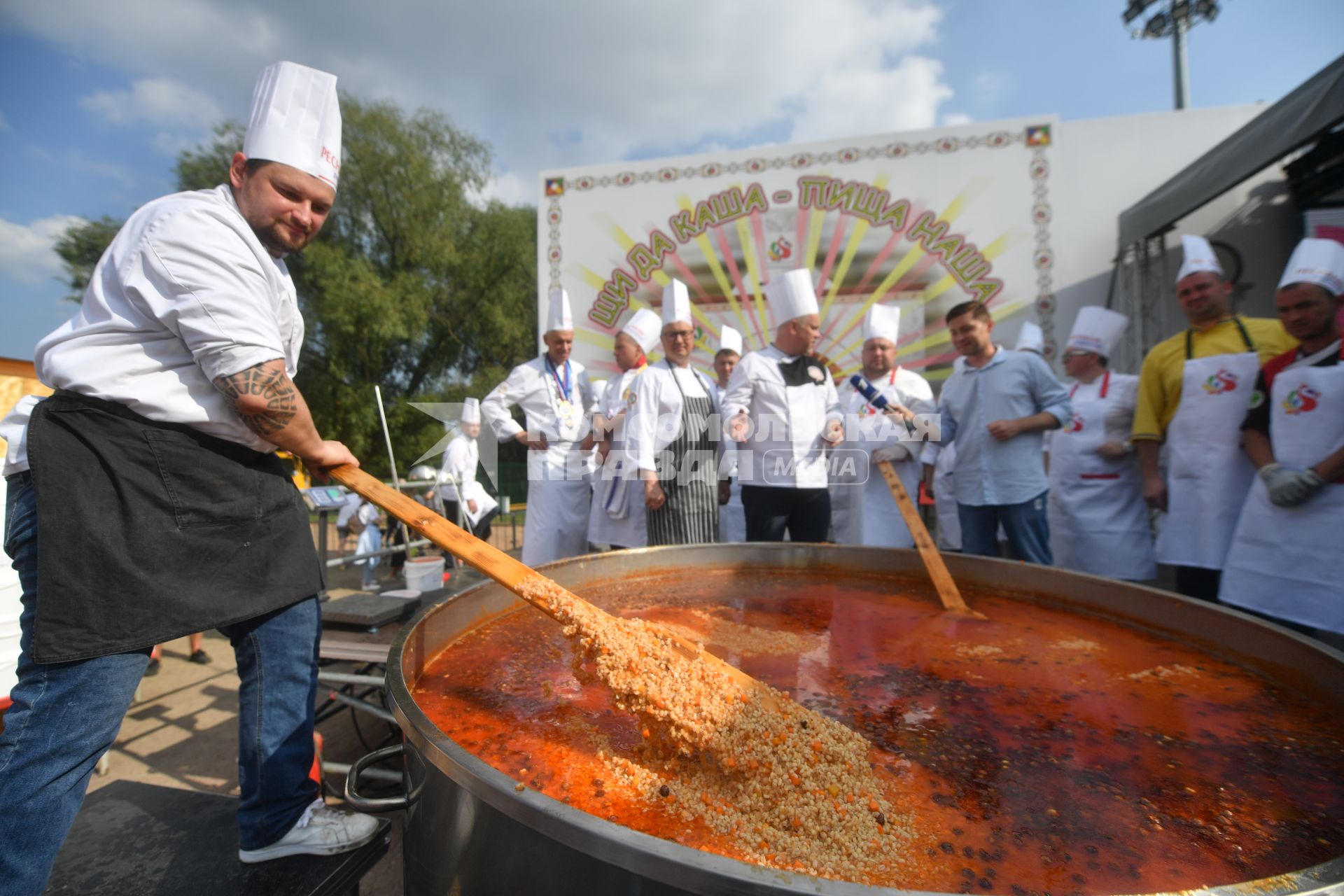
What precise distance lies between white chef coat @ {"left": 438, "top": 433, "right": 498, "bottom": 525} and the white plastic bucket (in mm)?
1972

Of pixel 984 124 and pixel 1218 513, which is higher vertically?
pixel 984 124

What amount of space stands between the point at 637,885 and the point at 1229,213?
6567mm

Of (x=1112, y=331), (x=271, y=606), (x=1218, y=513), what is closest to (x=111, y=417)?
(x=271, y=606)

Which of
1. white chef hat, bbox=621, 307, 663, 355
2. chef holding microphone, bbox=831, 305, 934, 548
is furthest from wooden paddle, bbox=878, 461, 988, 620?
white chef hat, bbox=621, 307, 663, 355

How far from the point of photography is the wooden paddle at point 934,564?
1.75 metres

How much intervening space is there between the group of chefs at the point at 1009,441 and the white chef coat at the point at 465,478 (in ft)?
4.05

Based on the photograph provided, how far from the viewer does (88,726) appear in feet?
3.26

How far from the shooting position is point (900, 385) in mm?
4113

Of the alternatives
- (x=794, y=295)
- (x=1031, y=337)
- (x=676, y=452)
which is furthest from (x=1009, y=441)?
(x=1031, y=337)

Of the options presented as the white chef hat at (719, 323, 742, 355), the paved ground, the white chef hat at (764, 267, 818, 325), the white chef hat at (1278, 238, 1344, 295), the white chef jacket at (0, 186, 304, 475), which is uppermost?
the white chef hat at (719, 323, 742, 355)

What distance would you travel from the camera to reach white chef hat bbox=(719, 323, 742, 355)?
211 inches

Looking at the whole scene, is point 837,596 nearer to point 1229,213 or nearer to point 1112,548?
point 1112,548

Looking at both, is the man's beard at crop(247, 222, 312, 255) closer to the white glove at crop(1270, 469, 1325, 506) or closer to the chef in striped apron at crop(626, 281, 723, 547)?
the chef in striped apron at crop(626, 281, 723, 547)

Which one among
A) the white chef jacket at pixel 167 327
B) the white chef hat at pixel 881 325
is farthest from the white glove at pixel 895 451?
the white chef jacket at pixel 167 327
